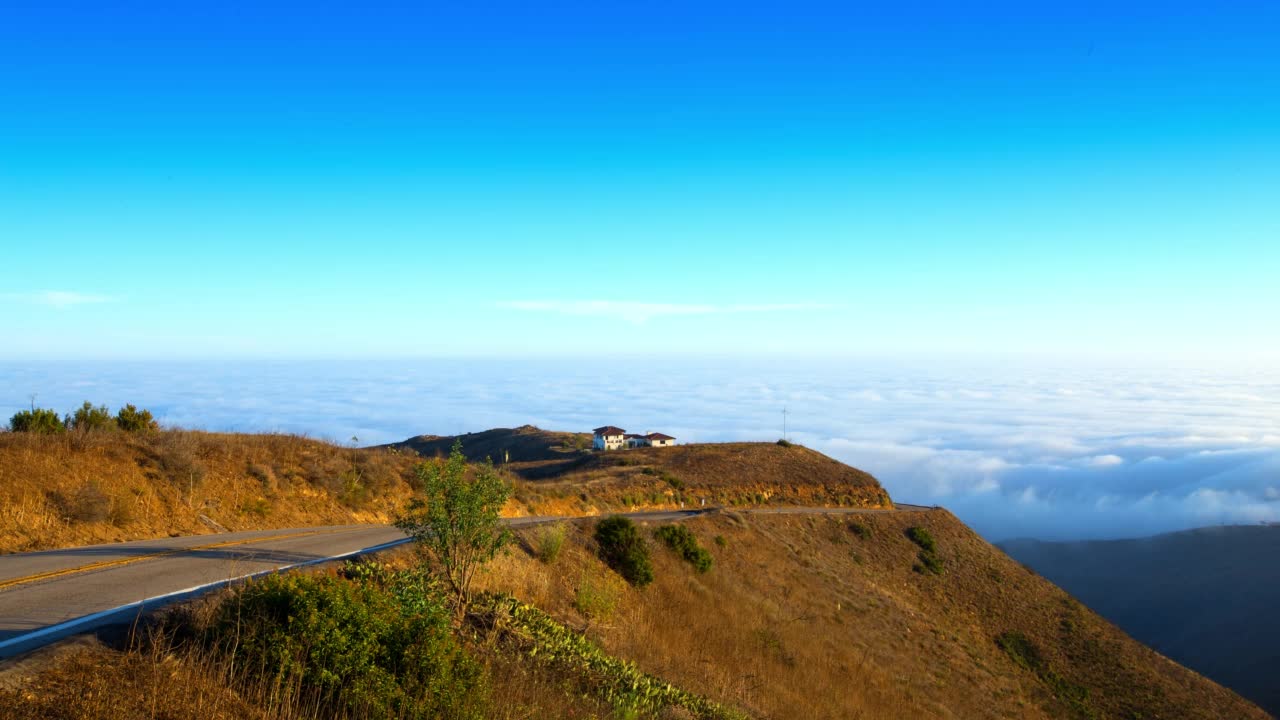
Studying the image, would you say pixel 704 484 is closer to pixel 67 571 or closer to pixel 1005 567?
pixel 1005 567

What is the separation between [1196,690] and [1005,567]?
1070cm

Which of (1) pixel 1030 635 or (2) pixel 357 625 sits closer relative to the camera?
(2) pixel 357 625

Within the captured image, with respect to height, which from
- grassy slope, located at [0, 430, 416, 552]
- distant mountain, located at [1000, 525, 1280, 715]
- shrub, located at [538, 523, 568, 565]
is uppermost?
grassy slope, located at [0, 430, 416, 552]

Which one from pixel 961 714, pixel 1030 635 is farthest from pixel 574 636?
pixel 1030 635

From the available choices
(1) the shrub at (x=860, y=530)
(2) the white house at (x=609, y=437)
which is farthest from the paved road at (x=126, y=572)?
(2) the white house at (x=609, y=437)

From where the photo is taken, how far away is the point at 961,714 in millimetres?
21828

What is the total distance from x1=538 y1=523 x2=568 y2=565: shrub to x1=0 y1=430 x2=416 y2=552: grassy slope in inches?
298

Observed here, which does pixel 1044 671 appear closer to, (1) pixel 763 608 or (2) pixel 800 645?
(1) pixel 763 608

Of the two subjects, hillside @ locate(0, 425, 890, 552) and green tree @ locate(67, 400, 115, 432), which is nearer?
hillside @ locate(0, 425, 890, 552)

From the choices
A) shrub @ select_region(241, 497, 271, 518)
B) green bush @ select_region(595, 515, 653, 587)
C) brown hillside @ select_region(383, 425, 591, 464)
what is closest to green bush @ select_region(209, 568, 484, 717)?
green bush @ select_region(595, 515, 653, 587)

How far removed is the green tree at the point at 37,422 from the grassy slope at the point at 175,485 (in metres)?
1.87

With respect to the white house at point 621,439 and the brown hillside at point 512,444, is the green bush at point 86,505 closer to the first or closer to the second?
the brown hillside at point 512,444

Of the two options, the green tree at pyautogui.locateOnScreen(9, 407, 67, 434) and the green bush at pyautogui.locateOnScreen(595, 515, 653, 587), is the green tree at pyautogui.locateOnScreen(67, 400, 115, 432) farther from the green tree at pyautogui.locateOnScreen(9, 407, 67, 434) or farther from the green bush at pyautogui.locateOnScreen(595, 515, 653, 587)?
the green bush at pyautogui.locateOnScreen(595, 515, 653, 587)

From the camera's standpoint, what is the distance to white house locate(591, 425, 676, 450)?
81438 millimetres
